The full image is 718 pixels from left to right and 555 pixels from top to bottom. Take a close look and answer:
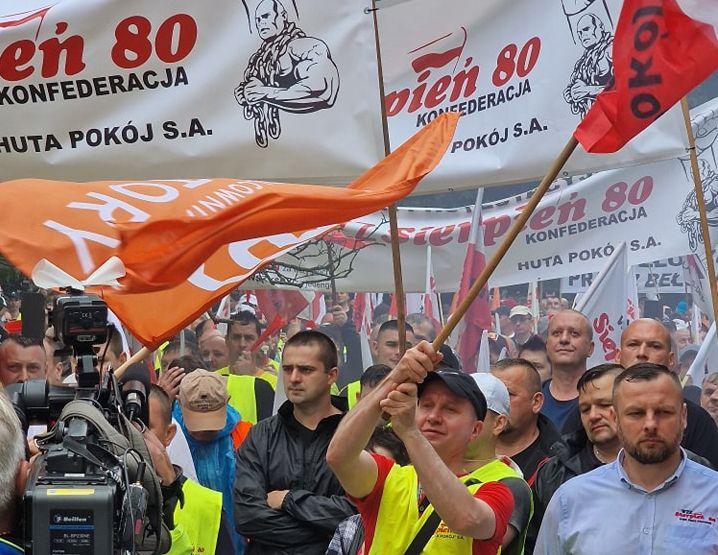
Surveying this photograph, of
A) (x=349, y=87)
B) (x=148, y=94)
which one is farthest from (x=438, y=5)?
(x=148, y=94)

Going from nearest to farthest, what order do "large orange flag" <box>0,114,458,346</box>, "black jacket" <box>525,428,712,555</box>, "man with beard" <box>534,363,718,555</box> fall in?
"man with beard" <box>534,363,718,555</box>, "large orange flag" <box>0,114,458,346</box>, "black jacket" <box>525,428,712,555</box>

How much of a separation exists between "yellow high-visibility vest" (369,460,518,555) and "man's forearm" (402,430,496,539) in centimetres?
18

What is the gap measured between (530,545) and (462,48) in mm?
2855

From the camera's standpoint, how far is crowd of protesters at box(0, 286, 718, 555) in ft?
15.4

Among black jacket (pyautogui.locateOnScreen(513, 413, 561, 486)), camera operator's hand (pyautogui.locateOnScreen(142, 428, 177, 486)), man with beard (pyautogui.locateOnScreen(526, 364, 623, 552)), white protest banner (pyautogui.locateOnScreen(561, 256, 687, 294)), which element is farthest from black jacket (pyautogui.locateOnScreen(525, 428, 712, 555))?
white protest banner (pyautogui.locateOnScreen(561, 256, 687, 294))

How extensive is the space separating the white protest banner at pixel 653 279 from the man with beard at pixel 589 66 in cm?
874

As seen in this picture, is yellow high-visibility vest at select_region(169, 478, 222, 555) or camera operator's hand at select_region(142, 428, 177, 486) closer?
camera operator's hand at select_region(142, 428, 177, 486)

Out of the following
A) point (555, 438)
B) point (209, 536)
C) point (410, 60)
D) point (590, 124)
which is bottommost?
point (209, 536)

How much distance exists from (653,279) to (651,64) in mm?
12144

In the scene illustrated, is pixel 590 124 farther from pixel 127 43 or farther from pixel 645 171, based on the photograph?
pixel 645 171

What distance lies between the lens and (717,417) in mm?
9000

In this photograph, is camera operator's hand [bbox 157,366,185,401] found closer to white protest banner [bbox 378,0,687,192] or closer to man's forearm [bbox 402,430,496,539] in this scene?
white protest banner [bbox 378,0,687,192]

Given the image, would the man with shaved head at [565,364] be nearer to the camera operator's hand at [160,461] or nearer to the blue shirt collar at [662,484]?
the blue shirt collar at [662,484]

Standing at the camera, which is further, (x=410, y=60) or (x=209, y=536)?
(x=410, y=60)
